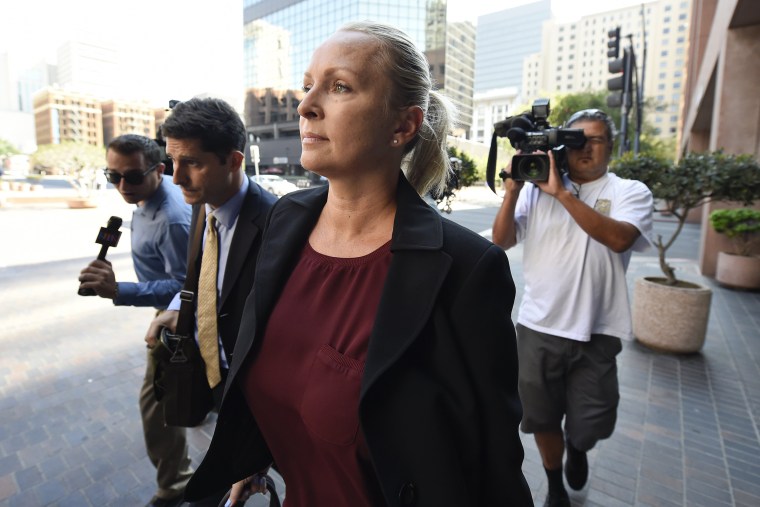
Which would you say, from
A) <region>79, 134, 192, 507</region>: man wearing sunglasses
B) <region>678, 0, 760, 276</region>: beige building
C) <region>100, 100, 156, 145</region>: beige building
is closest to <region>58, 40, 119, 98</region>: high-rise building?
<region>100, 100, 156, 145</region>: beige building

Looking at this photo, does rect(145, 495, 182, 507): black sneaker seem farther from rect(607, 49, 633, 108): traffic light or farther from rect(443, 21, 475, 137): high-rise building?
rect(443, 21, 475, 137): high-rise building

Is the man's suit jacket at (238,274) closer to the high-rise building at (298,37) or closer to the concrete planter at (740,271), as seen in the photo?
the concrete planter at (740,271)

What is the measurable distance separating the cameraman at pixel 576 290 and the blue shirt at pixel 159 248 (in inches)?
68.4

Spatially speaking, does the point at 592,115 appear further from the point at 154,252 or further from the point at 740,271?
the point at 740,271

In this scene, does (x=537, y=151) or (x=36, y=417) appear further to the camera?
(x=36, y=417)

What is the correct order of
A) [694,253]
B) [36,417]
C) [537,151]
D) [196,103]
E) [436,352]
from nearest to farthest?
[436,352] < [196,103] < [537,151] < [36,417] < [694,253]

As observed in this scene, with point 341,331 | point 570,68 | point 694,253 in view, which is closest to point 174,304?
point 341,331

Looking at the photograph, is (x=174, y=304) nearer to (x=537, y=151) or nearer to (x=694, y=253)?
(x=537, y=151)

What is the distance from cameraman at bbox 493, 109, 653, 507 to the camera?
242cm

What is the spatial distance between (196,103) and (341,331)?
1505 mm

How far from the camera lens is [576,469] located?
2705 millimetres

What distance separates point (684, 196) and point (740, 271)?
4535mm

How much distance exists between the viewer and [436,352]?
1.02 m

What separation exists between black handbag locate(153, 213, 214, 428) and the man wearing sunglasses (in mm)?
385
